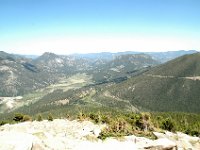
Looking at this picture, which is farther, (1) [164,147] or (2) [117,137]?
(2) [117,137]

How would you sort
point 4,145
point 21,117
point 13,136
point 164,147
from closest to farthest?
point 4,145 < point 13,136 < point 164,147 < point 21,117

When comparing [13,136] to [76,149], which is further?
[76,149]

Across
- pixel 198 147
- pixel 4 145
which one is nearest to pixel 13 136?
pixel 4 145

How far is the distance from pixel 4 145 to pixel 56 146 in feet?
38.7

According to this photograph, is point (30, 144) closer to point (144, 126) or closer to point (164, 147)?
point (164, 147)

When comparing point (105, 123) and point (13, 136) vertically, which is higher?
point (13, 136)

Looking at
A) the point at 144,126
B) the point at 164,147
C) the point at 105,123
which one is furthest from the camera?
the point at 105,123

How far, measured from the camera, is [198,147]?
92.2 meters

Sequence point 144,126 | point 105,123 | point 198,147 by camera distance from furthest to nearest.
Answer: point 105,123 → point 144,126 → point 198,147

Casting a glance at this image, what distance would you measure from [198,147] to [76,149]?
2107 inches

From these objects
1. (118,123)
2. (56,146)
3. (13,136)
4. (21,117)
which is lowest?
(21,117)

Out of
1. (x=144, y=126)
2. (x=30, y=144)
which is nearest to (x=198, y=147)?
(x=144, y=126)

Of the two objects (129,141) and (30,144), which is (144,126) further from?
(30,144)

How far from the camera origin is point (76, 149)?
57.6 meters
